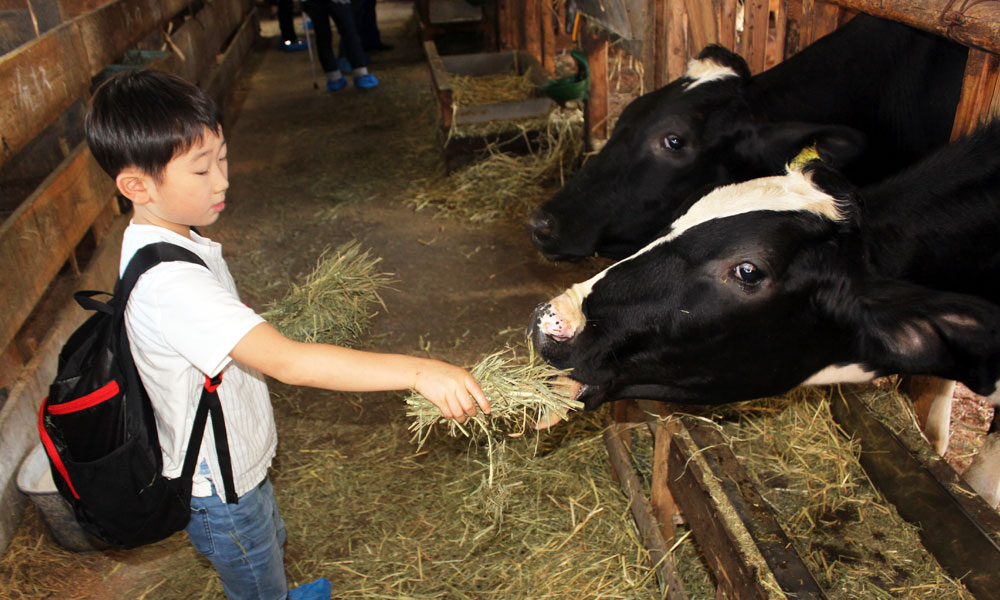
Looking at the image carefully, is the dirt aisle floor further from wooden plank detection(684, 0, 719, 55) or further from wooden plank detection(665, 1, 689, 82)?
wooden plank detection(684, 0, 719, 55)

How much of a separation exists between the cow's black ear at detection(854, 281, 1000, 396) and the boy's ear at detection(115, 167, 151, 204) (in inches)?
76.2

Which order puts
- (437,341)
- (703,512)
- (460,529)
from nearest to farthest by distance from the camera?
1. (703,512)
2. (460,529)
3. (437,341)

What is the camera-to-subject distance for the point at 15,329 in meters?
3.33

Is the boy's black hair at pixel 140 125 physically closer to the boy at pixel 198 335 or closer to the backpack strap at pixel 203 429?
the boy at pixel 198 335

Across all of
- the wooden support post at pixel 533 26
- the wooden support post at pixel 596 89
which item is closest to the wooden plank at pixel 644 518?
the wooden support post at pixel 596 89

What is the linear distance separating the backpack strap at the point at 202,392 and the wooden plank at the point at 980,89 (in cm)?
232

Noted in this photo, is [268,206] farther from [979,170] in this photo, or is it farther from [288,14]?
[288,14]

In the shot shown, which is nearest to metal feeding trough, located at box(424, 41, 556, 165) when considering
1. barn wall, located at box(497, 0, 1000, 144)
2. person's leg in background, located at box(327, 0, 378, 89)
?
barn wall, located at box(497, 0, 1000, 144)

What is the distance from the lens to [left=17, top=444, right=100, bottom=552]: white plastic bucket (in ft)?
9.88

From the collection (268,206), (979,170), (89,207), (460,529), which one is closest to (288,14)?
(268,206)

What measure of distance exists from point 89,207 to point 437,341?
216 centimetres

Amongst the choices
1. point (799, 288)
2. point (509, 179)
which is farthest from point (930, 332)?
point (509, 179)

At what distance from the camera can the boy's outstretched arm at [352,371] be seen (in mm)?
1842

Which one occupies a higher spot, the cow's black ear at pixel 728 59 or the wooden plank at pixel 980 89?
the wooden plank at pixel 980 89
